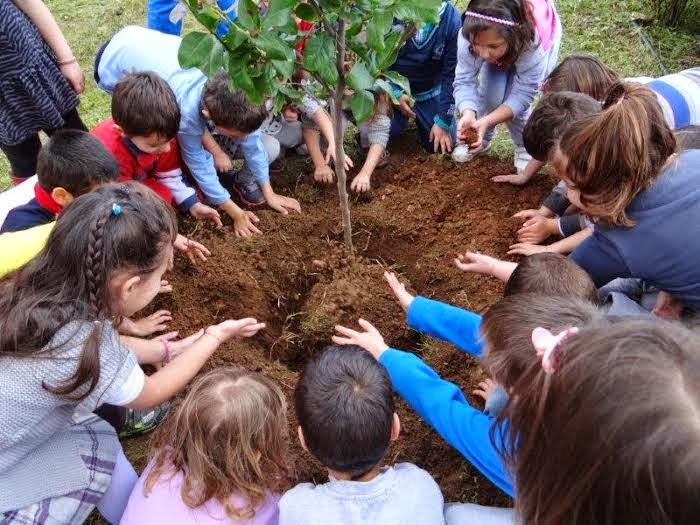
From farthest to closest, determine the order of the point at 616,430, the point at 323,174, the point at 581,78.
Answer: the point at 323,174, the point at 581,78, the point at 616,430

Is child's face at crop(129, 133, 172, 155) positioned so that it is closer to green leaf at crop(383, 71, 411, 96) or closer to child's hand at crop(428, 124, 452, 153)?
green leaf at crop(383, 71, 411, 96)

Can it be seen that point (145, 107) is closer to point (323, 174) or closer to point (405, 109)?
point (323, 174)

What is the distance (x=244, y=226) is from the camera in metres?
2.92

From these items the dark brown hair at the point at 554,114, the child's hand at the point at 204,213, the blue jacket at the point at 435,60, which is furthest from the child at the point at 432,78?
the child's hand at the point at 204,213

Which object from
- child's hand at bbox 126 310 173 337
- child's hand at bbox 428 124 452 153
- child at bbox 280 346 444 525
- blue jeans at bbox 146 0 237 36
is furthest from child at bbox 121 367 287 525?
blue jeans at bbox 146 0 237 36

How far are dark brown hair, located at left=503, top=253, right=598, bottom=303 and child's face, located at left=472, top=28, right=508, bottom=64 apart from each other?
4.36 feet

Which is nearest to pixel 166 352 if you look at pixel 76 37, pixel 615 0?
pixel 76 37

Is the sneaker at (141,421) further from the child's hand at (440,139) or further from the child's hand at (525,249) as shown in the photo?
the child's hand at (440,139)

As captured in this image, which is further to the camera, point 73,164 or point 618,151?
point 73,164

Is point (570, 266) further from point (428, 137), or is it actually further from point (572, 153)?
point (428, 137)

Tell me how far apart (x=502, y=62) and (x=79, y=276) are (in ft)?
7.54

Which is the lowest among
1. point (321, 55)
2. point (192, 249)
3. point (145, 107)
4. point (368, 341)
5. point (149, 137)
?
point (192, 249)

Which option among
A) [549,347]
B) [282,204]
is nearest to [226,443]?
[549,347]

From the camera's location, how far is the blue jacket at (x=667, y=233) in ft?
6.25
